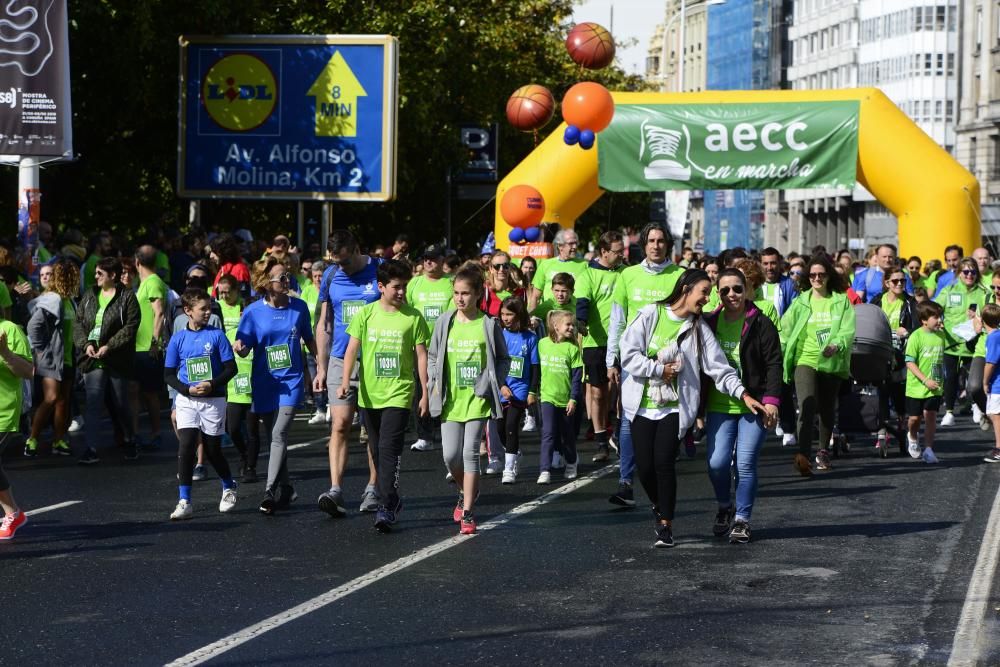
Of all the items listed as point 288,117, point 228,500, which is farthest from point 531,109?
point 228,500

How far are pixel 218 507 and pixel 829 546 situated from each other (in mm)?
3983

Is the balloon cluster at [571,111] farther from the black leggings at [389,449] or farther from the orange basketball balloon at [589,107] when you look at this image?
the black leggings at [389,449]

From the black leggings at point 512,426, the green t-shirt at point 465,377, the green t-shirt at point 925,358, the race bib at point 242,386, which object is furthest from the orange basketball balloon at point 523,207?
the green t-shirt at point 465,377

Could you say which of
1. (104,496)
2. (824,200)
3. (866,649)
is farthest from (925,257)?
(824,200)

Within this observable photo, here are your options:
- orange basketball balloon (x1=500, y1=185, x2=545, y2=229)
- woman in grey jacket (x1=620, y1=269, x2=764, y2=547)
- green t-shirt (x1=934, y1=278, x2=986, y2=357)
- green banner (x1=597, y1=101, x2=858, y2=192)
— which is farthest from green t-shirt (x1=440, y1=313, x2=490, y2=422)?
green banner (x1=597, y1=101, x2=858, y2=192)

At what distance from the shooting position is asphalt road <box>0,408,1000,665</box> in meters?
7.49

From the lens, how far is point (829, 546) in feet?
33.8

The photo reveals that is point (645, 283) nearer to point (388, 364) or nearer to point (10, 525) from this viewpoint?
point (388, 364)

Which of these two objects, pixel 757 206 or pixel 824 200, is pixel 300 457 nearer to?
pixel 824 200

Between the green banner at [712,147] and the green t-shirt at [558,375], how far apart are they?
1314 cm

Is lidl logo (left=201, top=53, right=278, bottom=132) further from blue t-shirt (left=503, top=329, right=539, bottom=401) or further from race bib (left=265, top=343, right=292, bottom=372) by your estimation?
race bib (left=265, top=343, right=292, bottom=372)

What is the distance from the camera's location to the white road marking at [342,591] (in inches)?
289

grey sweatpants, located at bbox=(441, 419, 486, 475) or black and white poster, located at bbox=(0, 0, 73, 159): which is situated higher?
black and white poster, located at bbox=(0, 0, 73, 159)

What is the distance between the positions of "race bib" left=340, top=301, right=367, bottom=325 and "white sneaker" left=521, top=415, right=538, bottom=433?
220 inches
